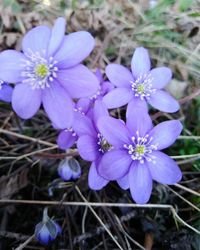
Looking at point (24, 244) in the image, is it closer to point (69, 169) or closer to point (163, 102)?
point (69, 169)

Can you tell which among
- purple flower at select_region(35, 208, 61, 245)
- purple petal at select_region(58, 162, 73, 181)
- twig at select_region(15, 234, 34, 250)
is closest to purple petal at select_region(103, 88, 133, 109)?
purple petal at select_region(58, 162, 73, 181)

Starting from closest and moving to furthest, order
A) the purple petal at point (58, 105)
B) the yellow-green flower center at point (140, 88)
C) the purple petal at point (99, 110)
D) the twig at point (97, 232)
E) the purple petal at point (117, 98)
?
1. the purple petal at point (58, 105)
2. the purple petal at point (99, 110)
3. the purple petal at point (117, 98)
4. the yellow-green flower center at point (140, 88)
5. the twig at point (97, 232)

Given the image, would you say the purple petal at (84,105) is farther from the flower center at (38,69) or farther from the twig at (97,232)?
the twig at (97,232)

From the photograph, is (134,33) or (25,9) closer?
(134,33)

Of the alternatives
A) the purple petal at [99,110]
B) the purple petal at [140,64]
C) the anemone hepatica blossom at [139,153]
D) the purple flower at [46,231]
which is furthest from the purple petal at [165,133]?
the purple flower at [46,231]

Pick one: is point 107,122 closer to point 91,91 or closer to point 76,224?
point 91,91

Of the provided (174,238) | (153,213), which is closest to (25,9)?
(153,213)
